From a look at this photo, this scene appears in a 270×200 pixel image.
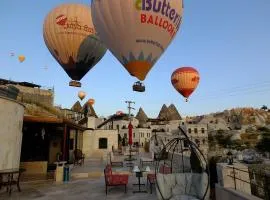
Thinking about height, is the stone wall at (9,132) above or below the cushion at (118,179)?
above

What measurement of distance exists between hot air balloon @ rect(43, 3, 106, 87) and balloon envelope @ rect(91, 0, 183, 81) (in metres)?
3.98

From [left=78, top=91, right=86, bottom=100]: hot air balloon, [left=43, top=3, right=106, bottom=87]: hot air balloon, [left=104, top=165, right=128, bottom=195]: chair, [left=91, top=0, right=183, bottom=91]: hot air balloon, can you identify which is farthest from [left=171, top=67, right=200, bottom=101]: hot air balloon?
[left=104, top=165, right=128, bottom=195]: chair

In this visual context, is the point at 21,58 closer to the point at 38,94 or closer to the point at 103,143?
the point at 38,94

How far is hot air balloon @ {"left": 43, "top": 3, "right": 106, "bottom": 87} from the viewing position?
17.7m

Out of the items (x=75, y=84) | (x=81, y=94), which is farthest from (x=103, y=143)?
(x=75, y=84)

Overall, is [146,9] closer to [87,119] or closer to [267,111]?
[87,119]

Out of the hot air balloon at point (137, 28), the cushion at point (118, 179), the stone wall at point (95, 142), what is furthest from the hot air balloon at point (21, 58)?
the cushion at point (118, 179)

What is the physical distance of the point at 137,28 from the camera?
1335cm

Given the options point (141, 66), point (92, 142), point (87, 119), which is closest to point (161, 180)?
point (141, 66)

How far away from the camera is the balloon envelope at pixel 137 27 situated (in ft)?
43.1

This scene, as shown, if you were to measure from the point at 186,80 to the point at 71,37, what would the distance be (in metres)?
15.4

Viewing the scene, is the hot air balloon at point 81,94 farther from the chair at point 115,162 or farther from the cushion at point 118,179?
the cushion at point 118,179

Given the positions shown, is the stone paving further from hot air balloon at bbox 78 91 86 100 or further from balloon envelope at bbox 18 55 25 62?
balloon envelope at bbox 18 55 25 62

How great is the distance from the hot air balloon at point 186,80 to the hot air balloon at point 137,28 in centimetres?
1425
